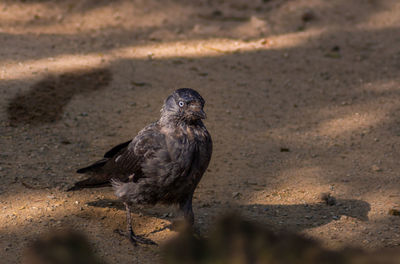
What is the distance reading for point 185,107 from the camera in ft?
14.2

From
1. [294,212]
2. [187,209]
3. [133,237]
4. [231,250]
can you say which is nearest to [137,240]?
[133,237]

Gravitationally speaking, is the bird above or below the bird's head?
below

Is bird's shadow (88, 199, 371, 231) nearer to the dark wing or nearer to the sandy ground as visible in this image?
the sandy ground

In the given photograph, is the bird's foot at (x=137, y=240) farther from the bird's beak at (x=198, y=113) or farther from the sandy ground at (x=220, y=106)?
the bird's beak at (x=198, y=113)

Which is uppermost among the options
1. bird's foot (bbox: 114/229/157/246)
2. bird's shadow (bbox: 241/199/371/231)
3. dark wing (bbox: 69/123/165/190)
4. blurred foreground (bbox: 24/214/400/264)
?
blurred foreground (bbox: 24/214/400/264)

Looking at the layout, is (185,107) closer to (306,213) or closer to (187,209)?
(187,209)

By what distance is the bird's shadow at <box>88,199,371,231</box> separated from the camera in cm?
487

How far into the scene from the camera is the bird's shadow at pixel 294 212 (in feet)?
16.0

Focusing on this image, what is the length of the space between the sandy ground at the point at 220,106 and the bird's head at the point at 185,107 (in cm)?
114

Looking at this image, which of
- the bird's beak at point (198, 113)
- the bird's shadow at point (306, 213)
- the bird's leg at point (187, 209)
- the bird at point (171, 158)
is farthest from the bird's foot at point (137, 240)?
the bird's beak at point (198, 113)

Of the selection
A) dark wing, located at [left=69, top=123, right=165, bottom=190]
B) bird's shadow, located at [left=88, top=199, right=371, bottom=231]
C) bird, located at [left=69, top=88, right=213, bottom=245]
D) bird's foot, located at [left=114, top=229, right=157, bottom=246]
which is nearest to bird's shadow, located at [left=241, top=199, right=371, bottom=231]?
bird's shadow, located at [left=88, top=199, right=371, bottom=231]

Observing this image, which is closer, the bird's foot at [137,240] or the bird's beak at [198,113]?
the bird's beak at [198,113]

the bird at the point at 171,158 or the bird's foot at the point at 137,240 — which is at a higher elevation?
the bird at the point at 171,158

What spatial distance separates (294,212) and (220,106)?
2.42 meters
